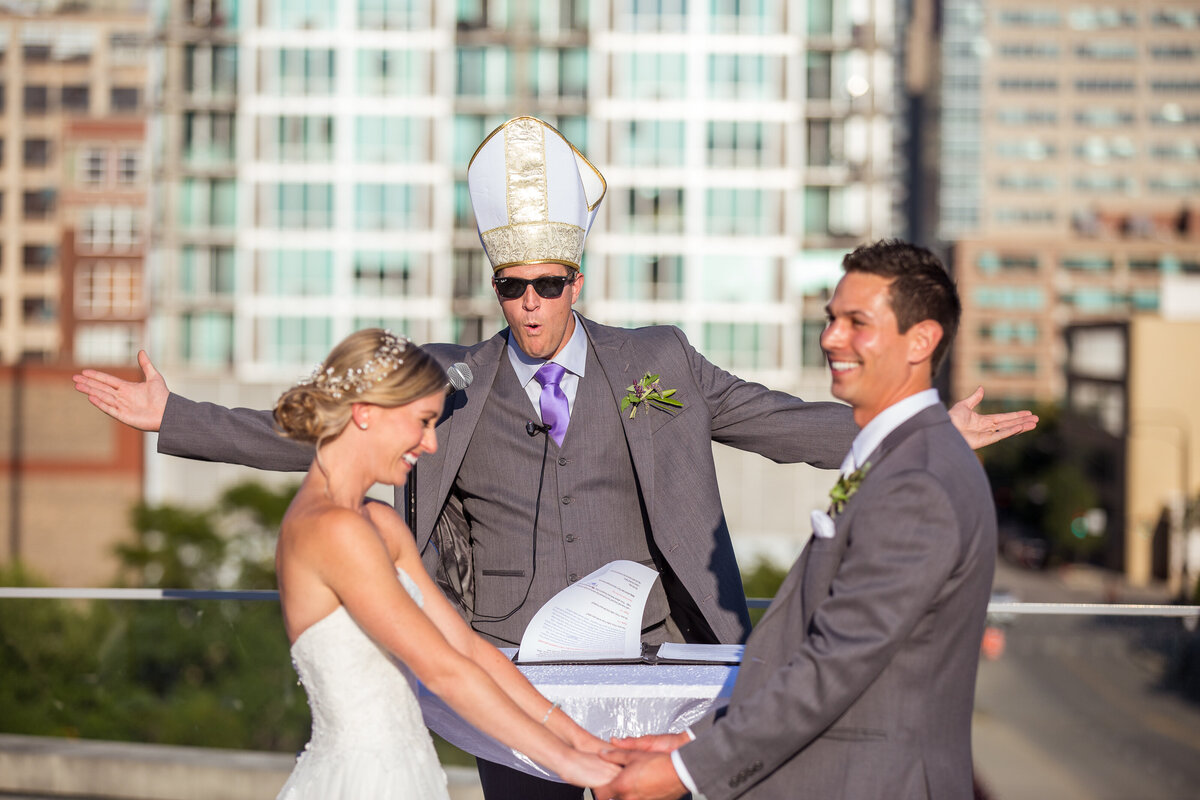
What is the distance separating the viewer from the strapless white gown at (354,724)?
2.67 meters

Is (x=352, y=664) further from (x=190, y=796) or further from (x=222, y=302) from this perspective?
(x=222, y=302)

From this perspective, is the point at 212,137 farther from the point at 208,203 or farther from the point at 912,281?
the point at 912,281

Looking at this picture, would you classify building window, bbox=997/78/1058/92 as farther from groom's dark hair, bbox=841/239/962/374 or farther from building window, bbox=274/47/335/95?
groom's dark hair, bbox=841/239/962/374

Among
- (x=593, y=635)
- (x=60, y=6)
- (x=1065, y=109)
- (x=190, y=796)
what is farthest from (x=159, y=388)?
(x=1065, y=109)

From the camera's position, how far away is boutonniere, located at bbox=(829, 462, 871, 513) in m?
2.40

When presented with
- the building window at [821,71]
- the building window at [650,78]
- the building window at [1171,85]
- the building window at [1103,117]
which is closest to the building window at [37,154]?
the building window at [650,78]

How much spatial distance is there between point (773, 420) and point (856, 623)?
133 centimetres

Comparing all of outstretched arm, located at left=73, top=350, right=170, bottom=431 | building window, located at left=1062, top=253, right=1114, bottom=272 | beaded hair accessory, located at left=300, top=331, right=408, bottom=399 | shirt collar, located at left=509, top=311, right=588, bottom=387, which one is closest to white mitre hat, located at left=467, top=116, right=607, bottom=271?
shirt collar, located at left=509, top=311, right=588, bottom=387

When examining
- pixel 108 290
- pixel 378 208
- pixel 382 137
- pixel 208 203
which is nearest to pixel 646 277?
pixel 378 208

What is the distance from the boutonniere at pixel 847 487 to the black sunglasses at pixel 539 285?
3.87 feet

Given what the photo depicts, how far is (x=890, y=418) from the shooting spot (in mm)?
2398

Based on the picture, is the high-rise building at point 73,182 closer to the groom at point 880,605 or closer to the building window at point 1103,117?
the groom at point 880,605

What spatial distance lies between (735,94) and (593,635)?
4479 centimetres

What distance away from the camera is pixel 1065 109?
Result: 101875mm
